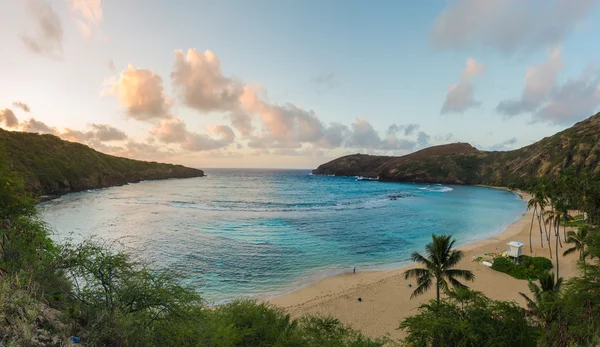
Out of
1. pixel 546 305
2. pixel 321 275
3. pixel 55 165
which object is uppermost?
pixel 55 165

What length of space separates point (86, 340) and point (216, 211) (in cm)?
7482

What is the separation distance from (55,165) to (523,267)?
16635 centimetres

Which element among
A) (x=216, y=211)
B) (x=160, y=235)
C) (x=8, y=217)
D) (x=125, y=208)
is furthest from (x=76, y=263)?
(x=125, y=208)

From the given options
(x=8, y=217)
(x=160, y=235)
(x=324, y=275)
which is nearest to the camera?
(x=8, y=217)

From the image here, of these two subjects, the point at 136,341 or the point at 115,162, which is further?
the point at 115,162

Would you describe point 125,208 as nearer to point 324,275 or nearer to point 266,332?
point 324,275

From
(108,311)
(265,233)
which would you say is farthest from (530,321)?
(265,233)

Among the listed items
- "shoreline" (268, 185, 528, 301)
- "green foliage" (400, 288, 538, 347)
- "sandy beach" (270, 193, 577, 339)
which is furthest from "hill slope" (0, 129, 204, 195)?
"green foliage" (400, 288, 538, 347)

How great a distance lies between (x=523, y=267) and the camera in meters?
36.4

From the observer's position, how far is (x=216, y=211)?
81.6 metres

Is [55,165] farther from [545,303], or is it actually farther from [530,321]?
[545,303]

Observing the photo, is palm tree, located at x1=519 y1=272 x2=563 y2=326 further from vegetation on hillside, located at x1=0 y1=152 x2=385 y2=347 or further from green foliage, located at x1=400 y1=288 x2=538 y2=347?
vegetation on hillside, located at x1=0 y1=152 x2=385 y2=347

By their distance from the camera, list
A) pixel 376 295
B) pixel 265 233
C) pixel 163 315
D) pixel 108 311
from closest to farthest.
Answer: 1. pixel 108 311
2. pixel 163 315
3. pixel 376 295
4. pixel 265 233

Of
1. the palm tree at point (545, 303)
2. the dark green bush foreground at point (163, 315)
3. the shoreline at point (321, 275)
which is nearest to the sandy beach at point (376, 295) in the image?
the shoreline at point (321, 275)
